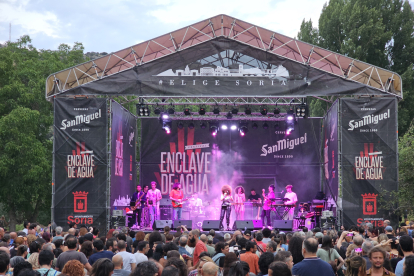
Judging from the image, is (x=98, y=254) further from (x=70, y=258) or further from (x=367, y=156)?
(x=367, y=156)

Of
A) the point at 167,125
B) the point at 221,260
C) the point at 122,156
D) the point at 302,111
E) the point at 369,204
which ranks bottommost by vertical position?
the point at 221,260

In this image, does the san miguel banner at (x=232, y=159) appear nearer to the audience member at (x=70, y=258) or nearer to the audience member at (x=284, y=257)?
the audience member at (x=70, y=258)

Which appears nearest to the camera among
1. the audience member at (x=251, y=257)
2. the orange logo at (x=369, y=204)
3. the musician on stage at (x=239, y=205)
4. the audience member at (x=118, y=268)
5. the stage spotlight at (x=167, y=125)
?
the audience member at (x=118, y=268)

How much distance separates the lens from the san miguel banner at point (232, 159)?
72.0ft

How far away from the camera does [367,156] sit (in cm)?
1614

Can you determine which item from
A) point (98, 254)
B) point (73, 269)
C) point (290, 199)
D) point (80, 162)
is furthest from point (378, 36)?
point (73, 269)

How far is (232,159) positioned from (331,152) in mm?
4975

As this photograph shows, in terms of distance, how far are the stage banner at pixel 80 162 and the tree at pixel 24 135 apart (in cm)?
629

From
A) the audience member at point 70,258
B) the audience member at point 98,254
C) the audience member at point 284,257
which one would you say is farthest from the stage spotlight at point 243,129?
the audience member at point 284,257

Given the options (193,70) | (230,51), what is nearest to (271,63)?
(230,51)

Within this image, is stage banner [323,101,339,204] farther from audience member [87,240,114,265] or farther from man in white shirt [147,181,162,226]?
audience member [87,240,114,265]

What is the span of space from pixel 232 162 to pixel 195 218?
122 inches

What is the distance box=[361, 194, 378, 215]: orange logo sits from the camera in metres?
15.8

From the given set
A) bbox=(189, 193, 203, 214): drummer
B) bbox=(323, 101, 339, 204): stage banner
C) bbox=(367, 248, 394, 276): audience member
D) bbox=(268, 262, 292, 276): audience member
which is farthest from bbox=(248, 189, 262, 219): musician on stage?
bbox=(268, 262, 292, 276): audience member
